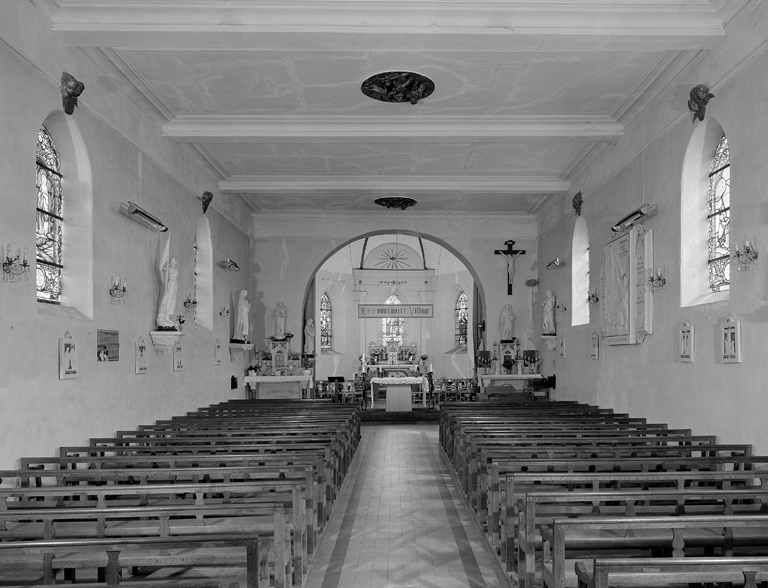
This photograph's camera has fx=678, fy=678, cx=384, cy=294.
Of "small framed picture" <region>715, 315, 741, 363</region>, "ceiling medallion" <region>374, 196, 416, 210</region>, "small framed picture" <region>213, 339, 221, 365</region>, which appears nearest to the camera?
"small framed picture" <region>715, 315, 741, 363</region>

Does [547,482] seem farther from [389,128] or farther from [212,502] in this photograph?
[389,128]

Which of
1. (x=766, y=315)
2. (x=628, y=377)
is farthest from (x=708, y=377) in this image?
(x=628, y=377)

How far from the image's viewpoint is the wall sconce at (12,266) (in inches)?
213

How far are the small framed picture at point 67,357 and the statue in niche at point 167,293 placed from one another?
2251mm

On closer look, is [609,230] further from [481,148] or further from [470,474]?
[470,474]

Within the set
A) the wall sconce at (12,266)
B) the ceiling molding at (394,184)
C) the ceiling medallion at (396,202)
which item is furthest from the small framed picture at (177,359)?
the ceiling medallion at (396,202)

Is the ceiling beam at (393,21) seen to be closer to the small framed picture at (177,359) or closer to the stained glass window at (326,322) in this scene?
the small framed picture at (177,359)

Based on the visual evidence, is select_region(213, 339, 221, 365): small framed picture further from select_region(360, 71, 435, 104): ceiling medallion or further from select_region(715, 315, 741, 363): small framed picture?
select_region(715, 315, 741, 363): small framed picture

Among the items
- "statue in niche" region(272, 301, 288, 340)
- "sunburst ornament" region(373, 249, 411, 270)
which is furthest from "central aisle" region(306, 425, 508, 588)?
"sunburst ornament" region(373, 249, 411, 270)

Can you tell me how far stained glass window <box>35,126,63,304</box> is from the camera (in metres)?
6.58

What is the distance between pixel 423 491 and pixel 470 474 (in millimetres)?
1403

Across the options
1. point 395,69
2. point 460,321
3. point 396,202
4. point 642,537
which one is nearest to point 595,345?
point 396,202

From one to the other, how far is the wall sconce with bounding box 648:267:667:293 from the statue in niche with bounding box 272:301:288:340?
8.83m

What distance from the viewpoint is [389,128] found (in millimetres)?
9188
